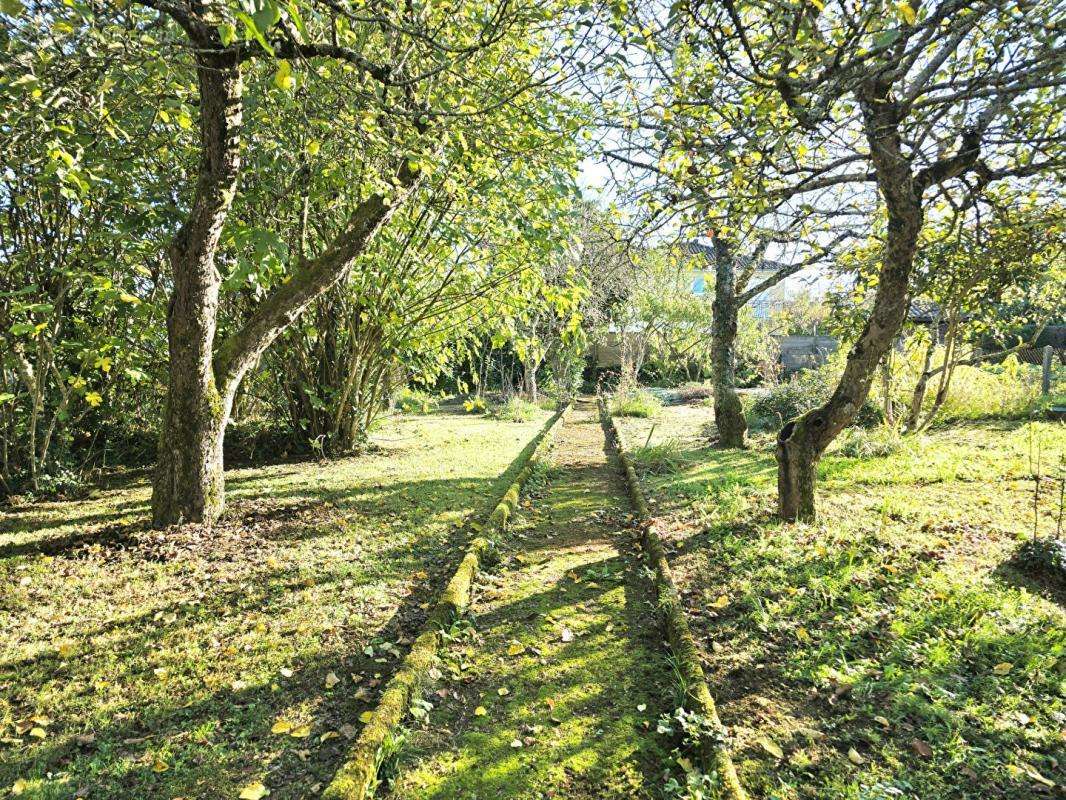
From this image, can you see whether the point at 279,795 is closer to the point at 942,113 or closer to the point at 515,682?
the point at 515,682

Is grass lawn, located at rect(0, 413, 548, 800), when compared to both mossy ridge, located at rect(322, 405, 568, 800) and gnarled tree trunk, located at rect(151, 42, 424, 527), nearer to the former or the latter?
mossy ridge, located at rect(322, 405, 568, 800)

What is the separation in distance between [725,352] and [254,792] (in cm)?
876

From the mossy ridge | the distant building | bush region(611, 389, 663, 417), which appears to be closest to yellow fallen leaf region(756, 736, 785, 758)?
the mossy ridge

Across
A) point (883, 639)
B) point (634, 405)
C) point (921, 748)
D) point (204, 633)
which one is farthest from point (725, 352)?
point (204, 633)

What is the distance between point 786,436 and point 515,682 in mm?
3515

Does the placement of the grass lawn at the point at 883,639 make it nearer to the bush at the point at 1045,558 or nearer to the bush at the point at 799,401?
the bush at the point at 1045,558

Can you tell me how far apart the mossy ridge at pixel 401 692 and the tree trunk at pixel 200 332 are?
2462 mm

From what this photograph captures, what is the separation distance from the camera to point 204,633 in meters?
3.39

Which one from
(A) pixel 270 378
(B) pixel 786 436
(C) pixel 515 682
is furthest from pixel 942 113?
(A) pixel 270 378

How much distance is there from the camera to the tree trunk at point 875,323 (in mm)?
4324

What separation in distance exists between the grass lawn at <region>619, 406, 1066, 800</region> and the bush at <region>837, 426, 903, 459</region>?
59.3 inches

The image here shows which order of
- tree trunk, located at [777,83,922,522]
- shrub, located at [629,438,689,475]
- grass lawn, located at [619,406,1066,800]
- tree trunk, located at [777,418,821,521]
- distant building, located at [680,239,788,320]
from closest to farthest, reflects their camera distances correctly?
grass lawn, located at [619,406,1066,800], tree trunk, located at [777,83,922,522], tree trunk, located at [777,418,821,521], shrub, located at [629,438,689,475], distant building, located at [680,239,788,320]

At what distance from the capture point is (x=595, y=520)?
19.4 feet

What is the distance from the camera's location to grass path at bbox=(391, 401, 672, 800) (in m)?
2.38
